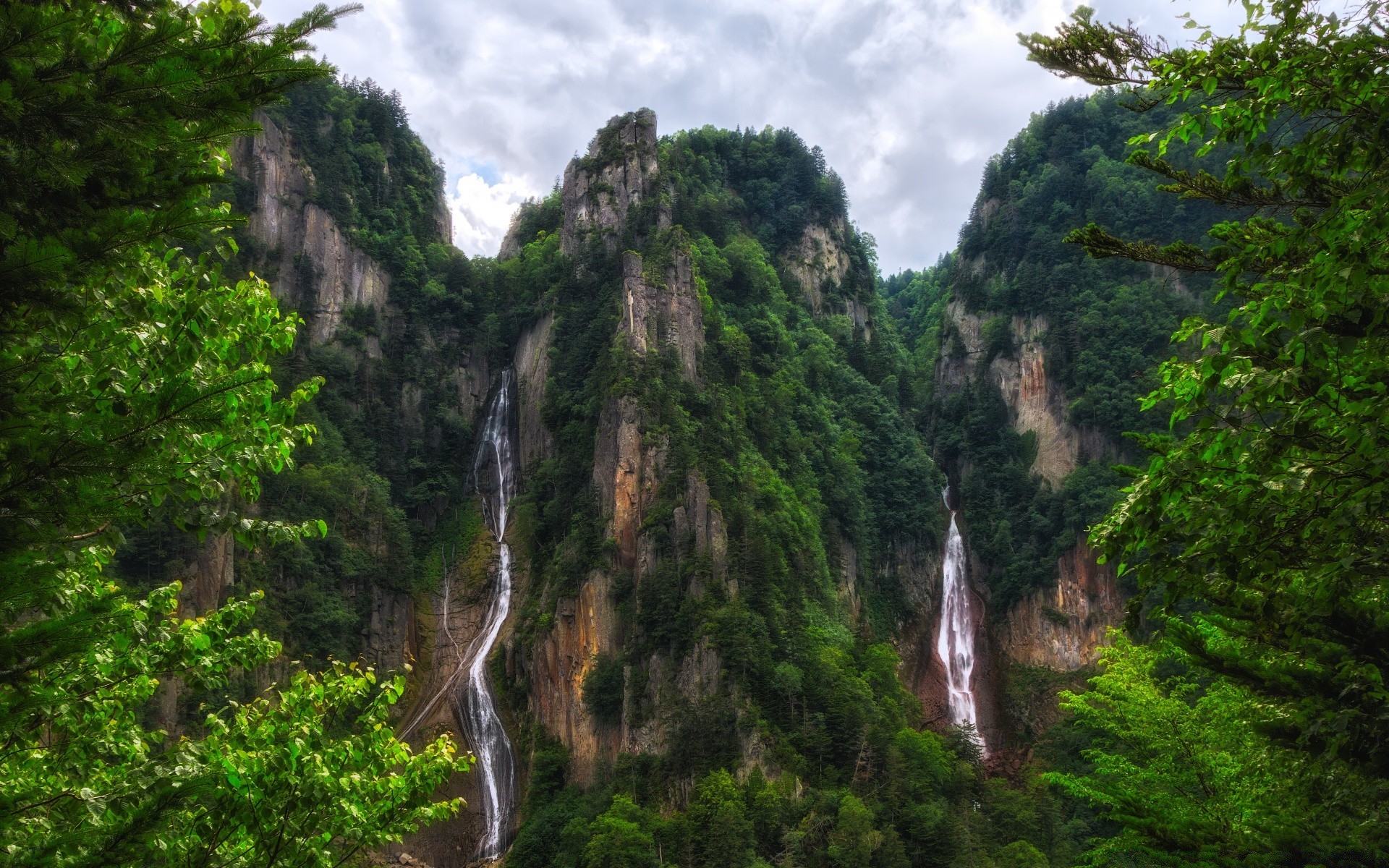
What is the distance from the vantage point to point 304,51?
15.8ft

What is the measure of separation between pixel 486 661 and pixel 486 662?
0.04 metres

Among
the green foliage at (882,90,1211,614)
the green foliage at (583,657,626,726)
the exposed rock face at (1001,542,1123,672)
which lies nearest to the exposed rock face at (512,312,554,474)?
the green foliage at (583,657,626,726)

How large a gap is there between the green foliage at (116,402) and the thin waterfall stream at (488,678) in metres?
38.8

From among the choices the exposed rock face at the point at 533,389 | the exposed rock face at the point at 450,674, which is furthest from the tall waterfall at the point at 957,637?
the exposed rock face at the point at 533,389

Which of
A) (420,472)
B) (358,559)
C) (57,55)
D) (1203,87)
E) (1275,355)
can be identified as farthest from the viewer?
(420,472)

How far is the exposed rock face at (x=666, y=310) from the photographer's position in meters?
55.0

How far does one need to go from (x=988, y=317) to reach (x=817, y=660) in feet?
124

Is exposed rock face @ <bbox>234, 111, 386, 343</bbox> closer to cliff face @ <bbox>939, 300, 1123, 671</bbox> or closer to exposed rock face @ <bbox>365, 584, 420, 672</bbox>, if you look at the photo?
exposed rock face @ <bbox>365, 584, 420, 672</bbox>

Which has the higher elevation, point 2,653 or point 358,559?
point 358,559

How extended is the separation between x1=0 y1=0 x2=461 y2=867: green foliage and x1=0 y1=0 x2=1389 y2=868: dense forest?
3 cm

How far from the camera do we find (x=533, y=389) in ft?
203

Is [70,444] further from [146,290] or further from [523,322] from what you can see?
[523,322]

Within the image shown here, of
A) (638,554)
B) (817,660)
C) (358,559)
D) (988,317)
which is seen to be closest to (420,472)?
(358,559)

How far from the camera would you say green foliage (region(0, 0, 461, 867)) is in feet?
13.9
